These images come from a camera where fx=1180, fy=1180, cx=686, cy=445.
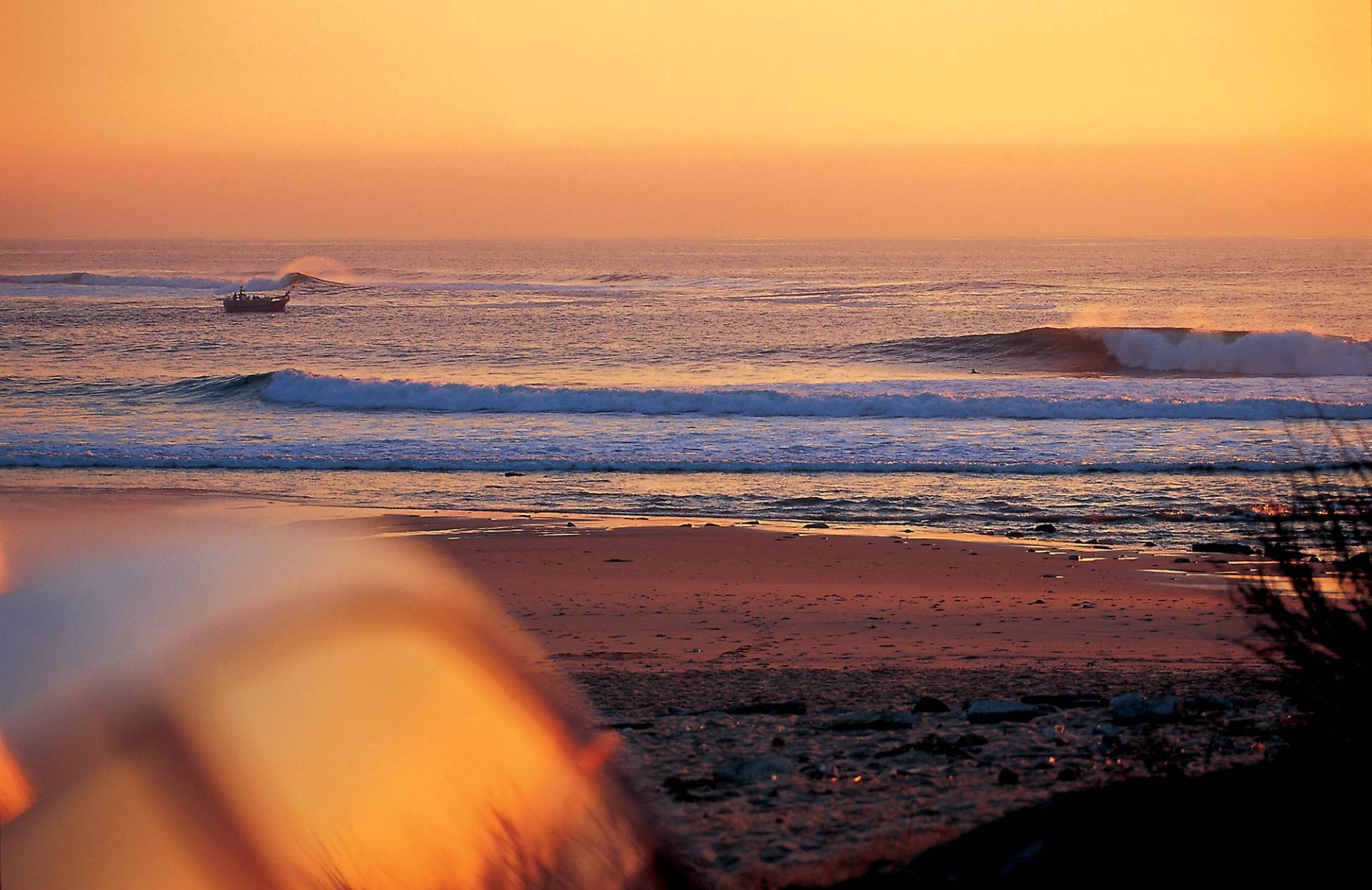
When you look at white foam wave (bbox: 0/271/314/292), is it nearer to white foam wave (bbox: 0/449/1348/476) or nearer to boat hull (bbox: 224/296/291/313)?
boat hull (bbox: 224/296/291/313)

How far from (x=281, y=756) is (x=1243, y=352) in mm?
35168

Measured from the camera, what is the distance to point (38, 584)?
19.7ft

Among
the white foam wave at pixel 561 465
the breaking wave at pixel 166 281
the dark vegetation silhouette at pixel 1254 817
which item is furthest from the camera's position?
the breaking wave at pixel 166 281

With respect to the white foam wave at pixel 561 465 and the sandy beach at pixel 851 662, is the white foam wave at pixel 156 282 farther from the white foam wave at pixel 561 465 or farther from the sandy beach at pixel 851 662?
the sandy beach at pixel 851 662

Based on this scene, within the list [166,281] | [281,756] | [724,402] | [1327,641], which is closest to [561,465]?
[724,402]

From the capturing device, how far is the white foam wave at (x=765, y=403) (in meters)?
22.2

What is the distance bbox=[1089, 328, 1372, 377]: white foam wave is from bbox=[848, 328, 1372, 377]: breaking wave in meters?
0.02

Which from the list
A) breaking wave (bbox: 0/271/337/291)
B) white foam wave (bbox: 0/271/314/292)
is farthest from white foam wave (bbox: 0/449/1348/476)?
breaking wave (bbox: 0/271/337/291)

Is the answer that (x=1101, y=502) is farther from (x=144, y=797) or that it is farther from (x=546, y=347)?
(x=546, y=347)

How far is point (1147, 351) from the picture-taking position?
35.2 meters

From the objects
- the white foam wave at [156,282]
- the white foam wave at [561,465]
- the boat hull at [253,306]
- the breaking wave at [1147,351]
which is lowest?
the white foam wave at [561,465]

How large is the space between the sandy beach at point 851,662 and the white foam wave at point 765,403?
10.5 meters

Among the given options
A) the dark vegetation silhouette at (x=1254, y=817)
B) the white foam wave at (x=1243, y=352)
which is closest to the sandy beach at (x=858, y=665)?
the dark vegetation silhouette at (x=1254, y=817)

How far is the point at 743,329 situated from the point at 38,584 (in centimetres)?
3808
